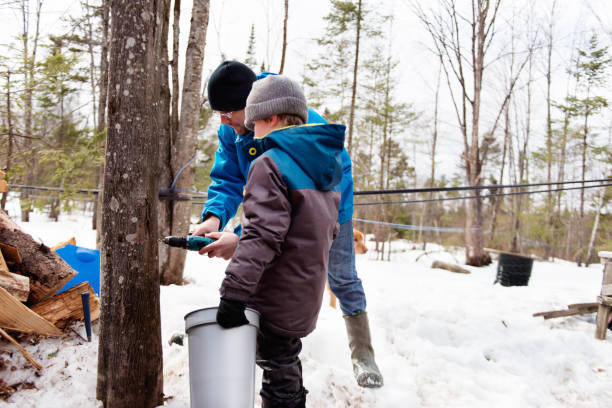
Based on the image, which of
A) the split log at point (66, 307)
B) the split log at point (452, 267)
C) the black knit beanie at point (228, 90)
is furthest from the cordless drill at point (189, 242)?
the split log at point (452, 267)

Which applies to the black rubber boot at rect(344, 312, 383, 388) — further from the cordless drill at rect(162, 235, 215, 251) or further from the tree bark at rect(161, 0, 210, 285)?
the tree bark at rect(161, 0, 210, 285)

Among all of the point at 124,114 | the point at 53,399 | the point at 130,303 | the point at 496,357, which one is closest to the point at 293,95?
the point at 124,114

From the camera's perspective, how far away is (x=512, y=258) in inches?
293

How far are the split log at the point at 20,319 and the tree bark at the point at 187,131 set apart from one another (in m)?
1.96

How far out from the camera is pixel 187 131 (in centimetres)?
404

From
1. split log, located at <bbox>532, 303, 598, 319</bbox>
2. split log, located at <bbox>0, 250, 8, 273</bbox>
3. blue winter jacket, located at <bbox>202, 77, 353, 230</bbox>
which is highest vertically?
blue winter jacket, located at <bbox>202, 77, 353, 230</bbox>

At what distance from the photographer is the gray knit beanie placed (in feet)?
4.80

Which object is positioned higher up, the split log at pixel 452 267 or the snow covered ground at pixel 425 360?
the snow covered ground at pixel 425 360

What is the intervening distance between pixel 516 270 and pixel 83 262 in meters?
7.94

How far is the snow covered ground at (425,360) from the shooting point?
1766 millimetres

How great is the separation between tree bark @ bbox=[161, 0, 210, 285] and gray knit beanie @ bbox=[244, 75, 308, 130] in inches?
105

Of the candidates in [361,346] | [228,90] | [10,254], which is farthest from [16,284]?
[361,346]

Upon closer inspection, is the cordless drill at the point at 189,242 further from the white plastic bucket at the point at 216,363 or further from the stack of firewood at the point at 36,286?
the stack of firewood at the point at 36,286

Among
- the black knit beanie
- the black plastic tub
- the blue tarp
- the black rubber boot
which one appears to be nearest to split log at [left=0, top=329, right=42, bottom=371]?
the blue tarp
